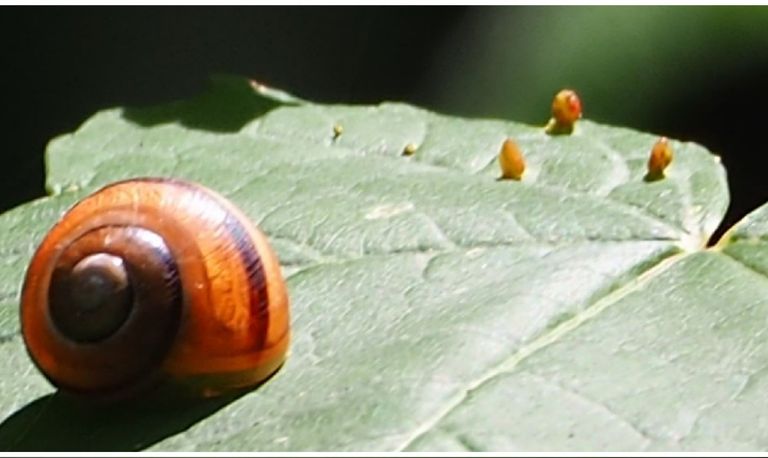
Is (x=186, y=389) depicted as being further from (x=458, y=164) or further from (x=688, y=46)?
(x=688, y=46)

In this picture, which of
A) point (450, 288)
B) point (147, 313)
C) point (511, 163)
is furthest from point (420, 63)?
point (147, 313)

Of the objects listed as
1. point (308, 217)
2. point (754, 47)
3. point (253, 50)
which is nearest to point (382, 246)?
point (308, 217)

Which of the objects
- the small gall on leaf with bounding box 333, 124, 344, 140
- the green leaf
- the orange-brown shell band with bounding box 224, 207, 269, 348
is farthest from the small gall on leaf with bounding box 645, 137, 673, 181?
the orange-brown shell band with bounding box 224, 207, 269, 348

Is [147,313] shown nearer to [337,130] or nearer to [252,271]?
[252,271]

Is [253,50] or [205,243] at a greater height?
[205,243]

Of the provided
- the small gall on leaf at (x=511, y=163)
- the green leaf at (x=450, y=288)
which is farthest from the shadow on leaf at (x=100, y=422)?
the small gall on leaf at (x=511, y=163)
